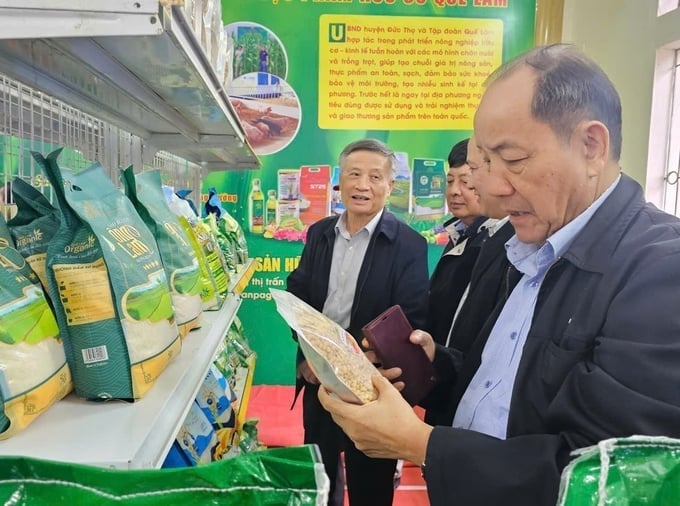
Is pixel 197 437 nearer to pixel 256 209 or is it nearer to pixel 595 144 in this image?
pixel 595 144

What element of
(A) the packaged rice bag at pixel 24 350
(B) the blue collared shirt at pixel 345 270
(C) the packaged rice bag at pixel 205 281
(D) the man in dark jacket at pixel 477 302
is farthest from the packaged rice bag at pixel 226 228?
(A) the packaged rice bag at pixel 24 350

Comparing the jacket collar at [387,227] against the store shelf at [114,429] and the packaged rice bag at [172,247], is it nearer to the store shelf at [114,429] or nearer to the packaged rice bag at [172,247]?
the packaged rice bag at [172,247]

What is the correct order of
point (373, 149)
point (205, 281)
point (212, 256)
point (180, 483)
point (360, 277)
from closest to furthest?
1. point (180, 483)
2. point (205, 281)
3. point (212, 256)
4. point (360, 277)
5. point (373, 149)

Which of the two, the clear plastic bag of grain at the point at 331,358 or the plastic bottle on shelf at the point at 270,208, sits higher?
the plastic bottle on shelf at the point at 270,208

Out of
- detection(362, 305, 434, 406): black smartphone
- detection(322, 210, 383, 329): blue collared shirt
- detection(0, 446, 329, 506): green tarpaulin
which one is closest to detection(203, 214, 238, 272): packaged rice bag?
detection(322, 210, 383, 329): blue collared shirt

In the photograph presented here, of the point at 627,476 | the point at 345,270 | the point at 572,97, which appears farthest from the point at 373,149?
the point at 627,476

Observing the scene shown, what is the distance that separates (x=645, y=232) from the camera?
3.03 ft

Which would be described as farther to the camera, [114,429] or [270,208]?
[270,208]

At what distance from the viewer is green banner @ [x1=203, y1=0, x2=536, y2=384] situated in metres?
4.07

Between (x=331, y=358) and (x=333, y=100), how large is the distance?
346 centimetres

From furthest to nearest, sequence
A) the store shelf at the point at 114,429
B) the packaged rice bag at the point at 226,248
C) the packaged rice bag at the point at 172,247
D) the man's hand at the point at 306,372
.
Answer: the man's hand at the point at 306,372
the packaged rice bag at the point at 226,248
the packaged rice bag at the point at 172,247
the store shelf at the point at 114,429

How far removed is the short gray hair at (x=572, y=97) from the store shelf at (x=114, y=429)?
84 cm

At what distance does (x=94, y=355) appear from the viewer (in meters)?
0.82

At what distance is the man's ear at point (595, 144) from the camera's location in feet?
3.17
